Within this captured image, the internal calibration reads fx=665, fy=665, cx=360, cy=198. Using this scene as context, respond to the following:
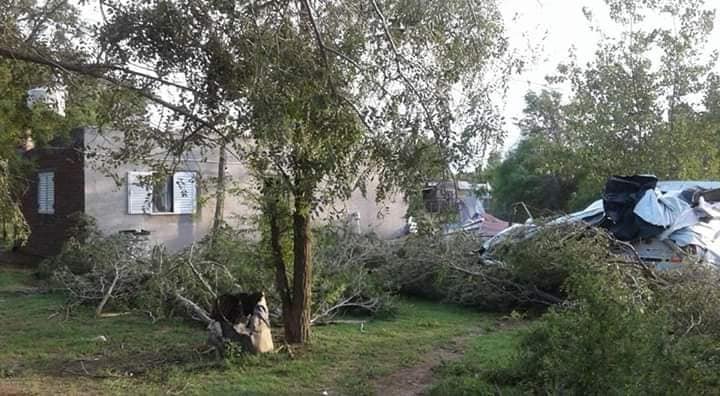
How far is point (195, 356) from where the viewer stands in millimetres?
7375

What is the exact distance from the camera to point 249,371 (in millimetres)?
6836

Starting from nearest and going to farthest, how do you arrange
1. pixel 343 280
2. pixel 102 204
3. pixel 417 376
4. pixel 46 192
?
pixel 417 376
pixel 343 280
pixel 102 204
pixel 46 192

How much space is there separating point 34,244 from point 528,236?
13.4 metres

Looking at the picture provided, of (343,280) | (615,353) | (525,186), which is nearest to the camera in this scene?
(615,353)

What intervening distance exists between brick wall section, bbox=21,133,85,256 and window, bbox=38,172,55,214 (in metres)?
0.13

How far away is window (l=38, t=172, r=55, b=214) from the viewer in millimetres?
16891

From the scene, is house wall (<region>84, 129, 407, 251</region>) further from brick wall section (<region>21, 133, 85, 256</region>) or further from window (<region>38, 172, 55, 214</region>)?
window (<region>38, 172, 55, 214</region>)

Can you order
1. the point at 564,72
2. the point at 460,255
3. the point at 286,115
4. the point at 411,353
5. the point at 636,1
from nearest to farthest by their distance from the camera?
the point at 286,115
the point at 411,353
the point at 460,255
the point at 636,1
the point at 564,72

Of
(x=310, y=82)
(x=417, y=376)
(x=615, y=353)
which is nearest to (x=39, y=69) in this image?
(x=310, y=82)

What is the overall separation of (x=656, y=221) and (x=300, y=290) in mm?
5864

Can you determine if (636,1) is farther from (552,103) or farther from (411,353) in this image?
(411,353)

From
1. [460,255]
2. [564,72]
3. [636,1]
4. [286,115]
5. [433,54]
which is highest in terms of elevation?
[636,1]

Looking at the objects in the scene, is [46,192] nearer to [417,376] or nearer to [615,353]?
[417,376]

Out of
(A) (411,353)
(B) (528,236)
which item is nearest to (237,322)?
(A) (411,353)
